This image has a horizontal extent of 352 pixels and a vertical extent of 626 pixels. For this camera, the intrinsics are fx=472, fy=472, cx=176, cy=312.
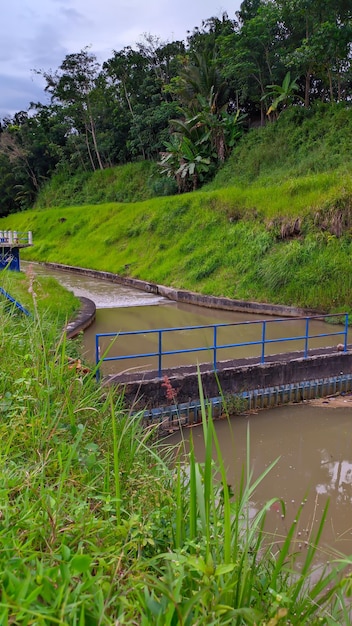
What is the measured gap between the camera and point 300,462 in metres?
5.73

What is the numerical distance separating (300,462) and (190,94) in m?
26.1

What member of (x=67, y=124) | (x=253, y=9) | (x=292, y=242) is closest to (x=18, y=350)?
(x=292, y=242)

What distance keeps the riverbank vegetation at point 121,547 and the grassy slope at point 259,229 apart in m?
11.1

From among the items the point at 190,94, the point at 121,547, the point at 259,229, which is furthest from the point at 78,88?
the point at 121,547

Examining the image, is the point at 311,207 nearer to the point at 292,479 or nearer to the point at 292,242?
the point at 292,242

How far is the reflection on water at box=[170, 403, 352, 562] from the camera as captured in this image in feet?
14.6

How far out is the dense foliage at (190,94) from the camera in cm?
2141

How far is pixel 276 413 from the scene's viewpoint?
285 inches

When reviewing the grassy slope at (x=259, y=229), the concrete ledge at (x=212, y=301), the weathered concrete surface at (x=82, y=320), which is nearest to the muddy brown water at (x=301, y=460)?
the weathered concrete surface at (x=82, y=320)

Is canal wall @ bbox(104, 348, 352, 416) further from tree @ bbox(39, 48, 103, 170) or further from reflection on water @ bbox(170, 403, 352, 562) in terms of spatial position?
tree @ bbox(39, 48, 103, 170)

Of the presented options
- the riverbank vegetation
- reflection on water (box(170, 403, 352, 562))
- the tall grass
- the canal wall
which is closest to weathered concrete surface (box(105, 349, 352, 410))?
the canal wall

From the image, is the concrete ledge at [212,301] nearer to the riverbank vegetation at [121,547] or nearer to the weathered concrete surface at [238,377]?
the weathered concrete surface at [238,377]

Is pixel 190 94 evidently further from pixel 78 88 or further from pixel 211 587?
pixel 211 587

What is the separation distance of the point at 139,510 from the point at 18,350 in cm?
203
